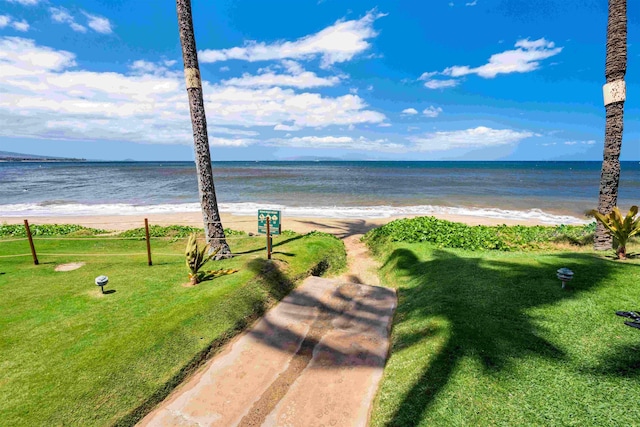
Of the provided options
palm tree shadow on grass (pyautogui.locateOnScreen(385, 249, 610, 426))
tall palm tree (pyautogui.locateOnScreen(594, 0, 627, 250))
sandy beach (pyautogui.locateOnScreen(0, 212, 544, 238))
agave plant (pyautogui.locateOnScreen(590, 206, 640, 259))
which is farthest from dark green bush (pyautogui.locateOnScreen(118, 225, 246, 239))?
tall palm tree (pyautogui.locateOnScreen(594, 0, 627, 250))

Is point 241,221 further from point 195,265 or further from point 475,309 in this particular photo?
point 475,309

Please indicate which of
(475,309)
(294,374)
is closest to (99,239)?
(294,374)

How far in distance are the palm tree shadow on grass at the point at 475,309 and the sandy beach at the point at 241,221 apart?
910cm

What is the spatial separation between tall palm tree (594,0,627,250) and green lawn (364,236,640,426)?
3033 mm

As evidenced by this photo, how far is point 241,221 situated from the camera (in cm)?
2173

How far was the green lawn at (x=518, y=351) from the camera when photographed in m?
4.03

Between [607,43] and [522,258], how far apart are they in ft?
24.3

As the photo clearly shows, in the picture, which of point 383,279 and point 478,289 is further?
point 383,279

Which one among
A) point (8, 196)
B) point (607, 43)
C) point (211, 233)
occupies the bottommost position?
point (8, 196)

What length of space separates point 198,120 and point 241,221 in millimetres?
12355

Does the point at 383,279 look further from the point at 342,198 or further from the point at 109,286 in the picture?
the point at 342,198

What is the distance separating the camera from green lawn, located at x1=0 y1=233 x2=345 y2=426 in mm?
4680

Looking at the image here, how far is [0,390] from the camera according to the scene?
185 inches

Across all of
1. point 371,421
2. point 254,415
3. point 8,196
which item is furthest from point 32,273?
point 8,196
